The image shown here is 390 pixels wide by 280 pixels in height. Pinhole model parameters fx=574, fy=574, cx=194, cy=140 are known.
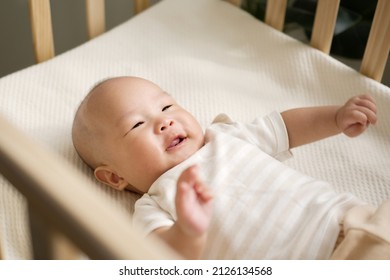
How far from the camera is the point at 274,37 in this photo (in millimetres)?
1353

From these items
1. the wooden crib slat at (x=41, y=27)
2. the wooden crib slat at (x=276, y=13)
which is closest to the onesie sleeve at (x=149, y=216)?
the wooden crib slat at (x=41, y=27)

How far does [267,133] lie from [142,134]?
0.23m

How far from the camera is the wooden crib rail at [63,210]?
44 centimetres

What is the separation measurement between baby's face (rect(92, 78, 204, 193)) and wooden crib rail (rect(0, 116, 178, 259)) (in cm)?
38

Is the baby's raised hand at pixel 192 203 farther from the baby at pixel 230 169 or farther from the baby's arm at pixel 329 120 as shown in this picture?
the baby's arm at pixel 329 120

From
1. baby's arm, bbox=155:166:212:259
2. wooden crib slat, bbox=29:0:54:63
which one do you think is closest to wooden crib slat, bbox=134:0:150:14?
wooden crib slat, bbox=29:0:54:63

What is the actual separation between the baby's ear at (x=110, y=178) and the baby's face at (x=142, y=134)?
0.01m

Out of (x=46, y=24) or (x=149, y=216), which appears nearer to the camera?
(x=149, y=216)

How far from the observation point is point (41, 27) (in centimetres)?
124

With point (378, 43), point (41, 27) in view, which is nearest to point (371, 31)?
point (378, 43)

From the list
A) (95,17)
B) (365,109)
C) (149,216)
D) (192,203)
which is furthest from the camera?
(95,17)

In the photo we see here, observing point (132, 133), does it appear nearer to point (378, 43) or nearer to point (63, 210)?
point (63, 210)

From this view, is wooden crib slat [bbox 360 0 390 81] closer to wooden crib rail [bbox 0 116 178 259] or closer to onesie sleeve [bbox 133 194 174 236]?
onesie sleeve [bbox 133 194 174 236]

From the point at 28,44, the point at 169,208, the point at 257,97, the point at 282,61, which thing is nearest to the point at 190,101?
the point at 257,97
